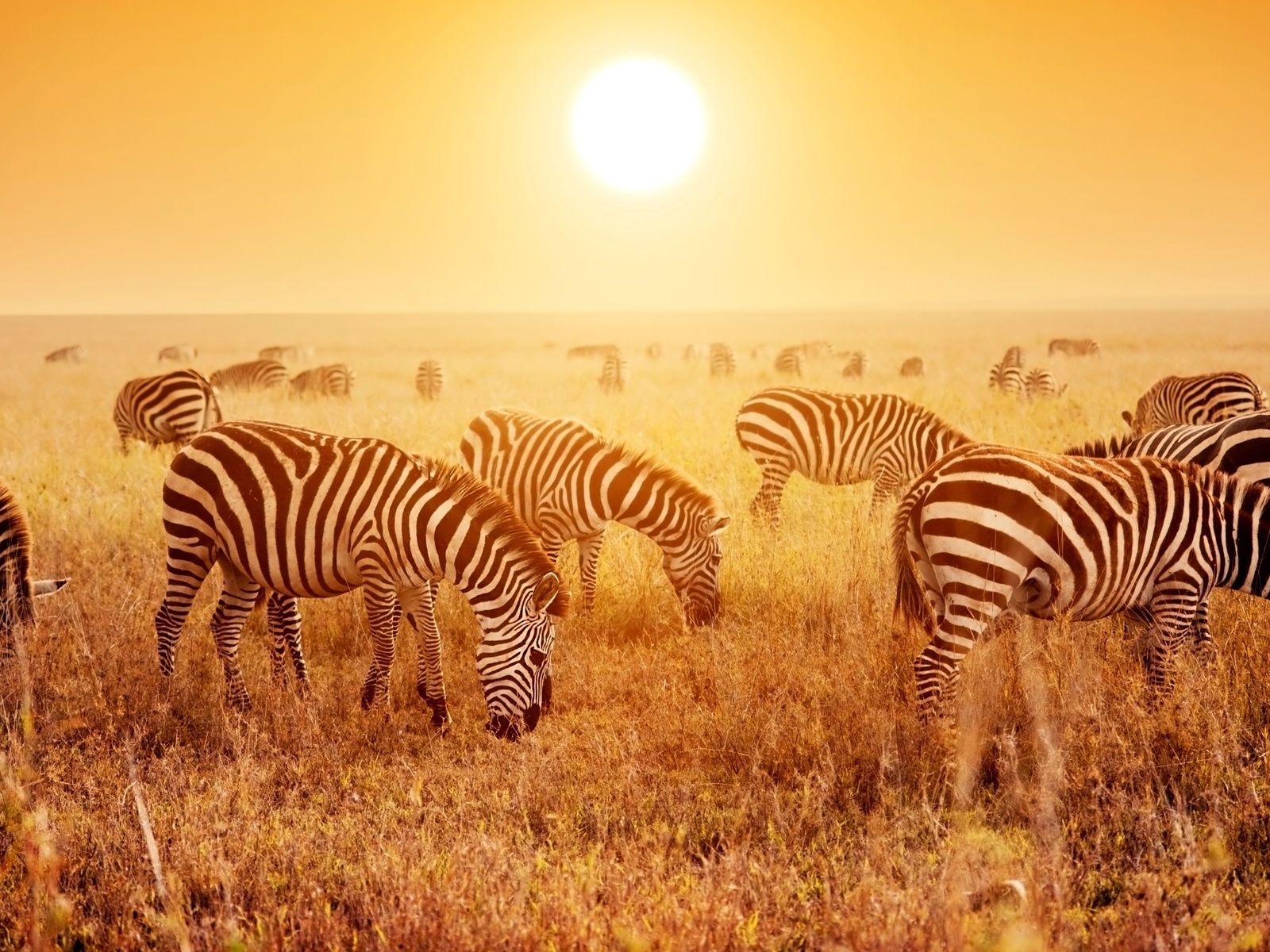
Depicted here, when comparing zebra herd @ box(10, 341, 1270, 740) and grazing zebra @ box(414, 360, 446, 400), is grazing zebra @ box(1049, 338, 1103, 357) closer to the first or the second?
grazing zebra @ box(414, 360, 446, 400)

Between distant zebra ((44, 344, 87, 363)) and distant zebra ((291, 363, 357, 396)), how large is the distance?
72.8 ft

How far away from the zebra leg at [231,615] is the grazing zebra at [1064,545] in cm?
443

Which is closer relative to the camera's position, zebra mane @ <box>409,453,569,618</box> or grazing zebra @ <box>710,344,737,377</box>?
zebra mane @ <box>409,453,569,618</box>

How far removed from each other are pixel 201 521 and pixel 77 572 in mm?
3580

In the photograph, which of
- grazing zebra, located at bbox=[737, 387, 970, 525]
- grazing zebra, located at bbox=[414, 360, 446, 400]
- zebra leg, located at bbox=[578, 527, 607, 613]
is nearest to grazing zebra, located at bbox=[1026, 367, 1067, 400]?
grazing zebra, located at bbox=[737, 387, 970, 525]

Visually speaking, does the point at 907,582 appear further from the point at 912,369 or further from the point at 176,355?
the point at 176,355

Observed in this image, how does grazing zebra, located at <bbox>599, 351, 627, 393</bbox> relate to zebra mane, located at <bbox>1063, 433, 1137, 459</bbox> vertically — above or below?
above

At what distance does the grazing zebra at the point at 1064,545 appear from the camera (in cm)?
586

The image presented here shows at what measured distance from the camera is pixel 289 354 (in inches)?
2035

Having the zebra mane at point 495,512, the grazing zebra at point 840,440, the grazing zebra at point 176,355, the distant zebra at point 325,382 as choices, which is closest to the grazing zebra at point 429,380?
the distant zebra at point 325,382

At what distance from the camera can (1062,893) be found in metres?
4.19

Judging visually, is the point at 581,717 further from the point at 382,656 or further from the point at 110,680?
the point at 110,680

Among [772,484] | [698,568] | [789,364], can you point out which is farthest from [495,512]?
[789,364]

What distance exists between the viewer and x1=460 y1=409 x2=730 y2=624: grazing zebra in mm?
8117
